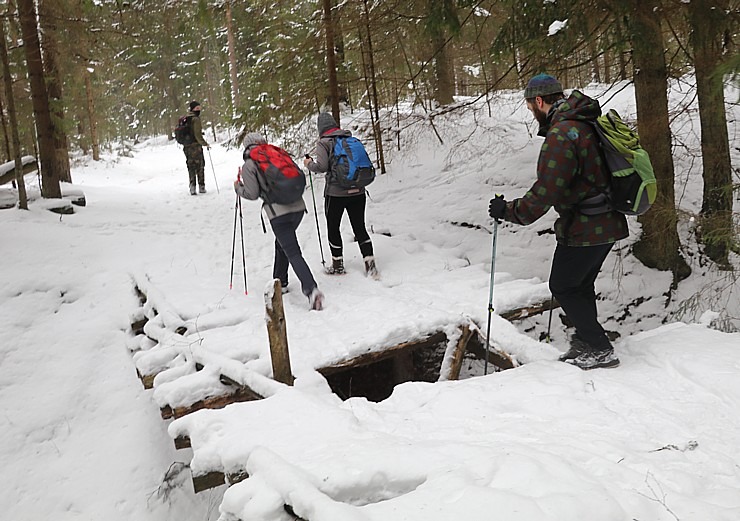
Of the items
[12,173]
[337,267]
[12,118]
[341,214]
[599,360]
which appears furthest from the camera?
[12,173]

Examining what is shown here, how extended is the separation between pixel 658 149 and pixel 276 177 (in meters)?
5.26

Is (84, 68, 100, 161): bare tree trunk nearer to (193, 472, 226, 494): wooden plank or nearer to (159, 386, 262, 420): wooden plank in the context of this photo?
(159, 386, 262, 420): wooden plank

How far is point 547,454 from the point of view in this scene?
8.43 feet

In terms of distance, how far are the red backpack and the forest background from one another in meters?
2.95

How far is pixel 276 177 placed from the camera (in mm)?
5977

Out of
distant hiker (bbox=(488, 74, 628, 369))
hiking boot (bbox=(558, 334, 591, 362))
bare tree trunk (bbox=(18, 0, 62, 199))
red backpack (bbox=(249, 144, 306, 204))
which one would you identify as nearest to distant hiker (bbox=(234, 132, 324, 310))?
red backpack (bbox=(249, 144, 306, 204))

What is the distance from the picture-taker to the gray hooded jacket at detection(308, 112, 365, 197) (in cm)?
672

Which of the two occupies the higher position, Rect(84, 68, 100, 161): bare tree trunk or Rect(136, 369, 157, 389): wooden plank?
Rect(84, 68, 100, 161): bare tree trunk

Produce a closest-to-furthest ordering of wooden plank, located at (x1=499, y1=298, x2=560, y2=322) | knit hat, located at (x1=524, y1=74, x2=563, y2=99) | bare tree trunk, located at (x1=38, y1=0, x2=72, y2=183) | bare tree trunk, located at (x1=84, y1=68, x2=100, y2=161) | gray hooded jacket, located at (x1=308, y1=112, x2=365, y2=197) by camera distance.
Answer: knit hat, located at (x1=524, y1=74, x2=563, y2=99) < wooden plank, located at (x1=499, y1=298, x2=560, y2=322) < gray hooded jacket, located at (x1=308, y1=112, x2=365, y2=197) < bare tree trunk, located at (x1=38, y1=0, x2=72, y2=183) < bare tree trunk, located at (x1=84, y1=68, x2=100, y2=161)

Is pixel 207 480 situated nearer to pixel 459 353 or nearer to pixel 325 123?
pixel 459 353

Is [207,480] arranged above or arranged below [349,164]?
below

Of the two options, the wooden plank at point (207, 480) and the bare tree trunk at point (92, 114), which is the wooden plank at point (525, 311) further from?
the bare tree trunk at point (92, 114)

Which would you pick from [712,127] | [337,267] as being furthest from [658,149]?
[337,267]

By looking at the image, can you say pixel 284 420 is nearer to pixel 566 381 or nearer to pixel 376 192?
pixel 566 381
